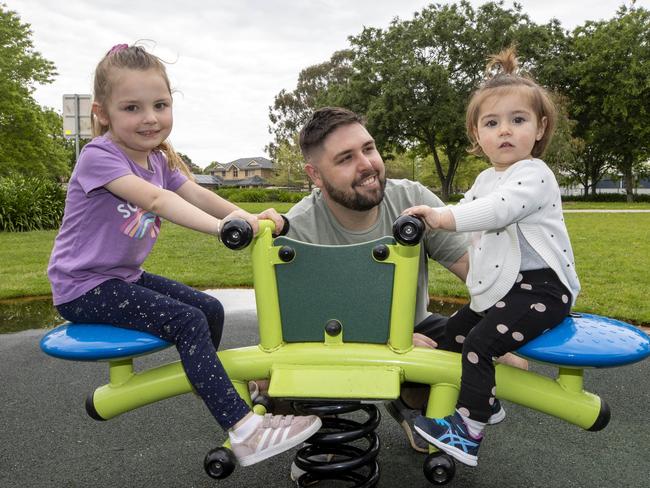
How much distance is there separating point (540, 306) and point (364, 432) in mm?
706

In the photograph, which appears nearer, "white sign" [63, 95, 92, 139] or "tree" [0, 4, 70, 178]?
"white sign" [63, 95, 92, 139]

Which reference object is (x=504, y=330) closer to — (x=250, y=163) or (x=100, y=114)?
(x=100, y=114)

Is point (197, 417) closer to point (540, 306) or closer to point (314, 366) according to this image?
point (314, 366)

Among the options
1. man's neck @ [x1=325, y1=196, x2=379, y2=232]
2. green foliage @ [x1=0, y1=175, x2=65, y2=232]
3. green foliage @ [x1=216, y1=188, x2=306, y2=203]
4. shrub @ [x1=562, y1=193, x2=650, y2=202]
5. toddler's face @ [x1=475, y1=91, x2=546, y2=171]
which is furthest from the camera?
green foliage @ [x1=216, y1=188, x2=306, y2=203]

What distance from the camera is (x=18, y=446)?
9.37ft

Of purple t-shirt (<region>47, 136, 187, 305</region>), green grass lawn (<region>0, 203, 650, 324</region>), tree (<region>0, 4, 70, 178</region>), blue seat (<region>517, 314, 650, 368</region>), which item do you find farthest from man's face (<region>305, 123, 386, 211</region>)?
tree (<region>0, 4, 70, 178</region>)

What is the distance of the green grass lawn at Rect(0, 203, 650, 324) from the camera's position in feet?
19.1

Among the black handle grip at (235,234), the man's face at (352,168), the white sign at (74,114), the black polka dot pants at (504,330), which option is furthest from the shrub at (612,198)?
the black handle grip at (235,234)

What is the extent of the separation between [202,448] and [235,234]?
1609mm

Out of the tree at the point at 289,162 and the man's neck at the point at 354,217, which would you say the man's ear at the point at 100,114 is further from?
the tree at the point at 289,162

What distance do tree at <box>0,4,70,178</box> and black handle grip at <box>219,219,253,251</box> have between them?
23240mm

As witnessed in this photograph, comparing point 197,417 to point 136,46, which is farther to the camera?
point 197,417

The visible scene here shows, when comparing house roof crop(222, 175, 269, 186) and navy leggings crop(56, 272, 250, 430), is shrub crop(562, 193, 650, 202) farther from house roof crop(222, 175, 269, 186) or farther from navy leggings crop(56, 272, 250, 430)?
house roof crop(222, 175, 269, 186)

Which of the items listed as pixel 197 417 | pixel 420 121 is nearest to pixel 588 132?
pixel 420 121
